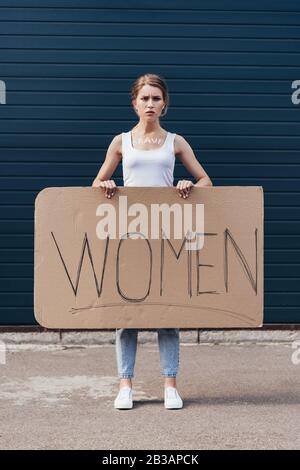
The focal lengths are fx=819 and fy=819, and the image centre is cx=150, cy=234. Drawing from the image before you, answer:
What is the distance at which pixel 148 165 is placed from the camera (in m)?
4.42

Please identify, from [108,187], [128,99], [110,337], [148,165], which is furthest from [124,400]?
[128,99]

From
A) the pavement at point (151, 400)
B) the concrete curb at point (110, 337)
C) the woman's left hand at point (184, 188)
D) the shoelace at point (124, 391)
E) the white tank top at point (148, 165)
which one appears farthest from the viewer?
the concrete curb at point (110, 337)

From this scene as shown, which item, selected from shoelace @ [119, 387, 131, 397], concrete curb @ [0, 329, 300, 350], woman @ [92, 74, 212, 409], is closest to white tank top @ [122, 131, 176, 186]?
woman @ [92, 74, 212, 409]

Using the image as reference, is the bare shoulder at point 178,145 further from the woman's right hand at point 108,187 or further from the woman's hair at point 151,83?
the woman's right hand at point 108,187

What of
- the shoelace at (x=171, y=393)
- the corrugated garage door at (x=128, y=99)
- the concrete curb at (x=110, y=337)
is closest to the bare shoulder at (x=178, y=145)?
the shoelace at (x=171, y=393)

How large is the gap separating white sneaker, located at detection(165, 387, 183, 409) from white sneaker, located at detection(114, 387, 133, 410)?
201mm

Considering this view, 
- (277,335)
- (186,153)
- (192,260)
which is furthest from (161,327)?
(277,335)

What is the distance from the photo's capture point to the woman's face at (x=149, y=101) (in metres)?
4.42

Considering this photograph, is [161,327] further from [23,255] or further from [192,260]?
[23,255]

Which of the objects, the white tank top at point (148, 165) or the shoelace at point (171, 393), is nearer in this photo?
the white tank top at point (148, 165)

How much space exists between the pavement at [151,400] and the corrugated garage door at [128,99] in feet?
2.76

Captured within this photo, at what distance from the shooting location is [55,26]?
6738 millimetres

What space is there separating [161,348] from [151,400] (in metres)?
0.39

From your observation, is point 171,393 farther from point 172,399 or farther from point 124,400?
point 124,400
